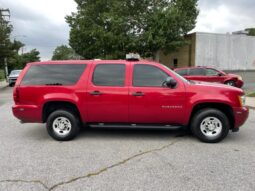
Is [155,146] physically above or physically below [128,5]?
below

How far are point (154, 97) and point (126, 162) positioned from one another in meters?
1.67

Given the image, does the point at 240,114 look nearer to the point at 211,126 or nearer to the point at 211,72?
the point at 211,126

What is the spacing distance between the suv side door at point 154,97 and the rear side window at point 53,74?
126 cm

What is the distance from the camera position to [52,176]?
4109 mm

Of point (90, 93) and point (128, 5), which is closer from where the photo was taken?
point (90, 93)

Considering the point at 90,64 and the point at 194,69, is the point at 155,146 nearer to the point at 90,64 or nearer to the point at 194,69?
the point at 90,64

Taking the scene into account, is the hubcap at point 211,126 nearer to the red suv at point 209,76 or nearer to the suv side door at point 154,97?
the suv side door at point 154,97

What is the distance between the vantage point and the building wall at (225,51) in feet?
86.6

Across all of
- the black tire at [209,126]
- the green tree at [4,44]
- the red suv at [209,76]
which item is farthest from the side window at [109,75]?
the green tree at [4,44]

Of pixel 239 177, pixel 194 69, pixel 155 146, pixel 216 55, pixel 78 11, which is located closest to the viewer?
pixel 239 177

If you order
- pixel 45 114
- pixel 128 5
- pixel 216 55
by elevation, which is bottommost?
pixel 45 114

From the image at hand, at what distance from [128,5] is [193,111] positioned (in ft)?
69.8

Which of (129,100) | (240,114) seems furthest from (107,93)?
(240,114)

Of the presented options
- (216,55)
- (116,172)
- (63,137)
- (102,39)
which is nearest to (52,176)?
(116,172)
